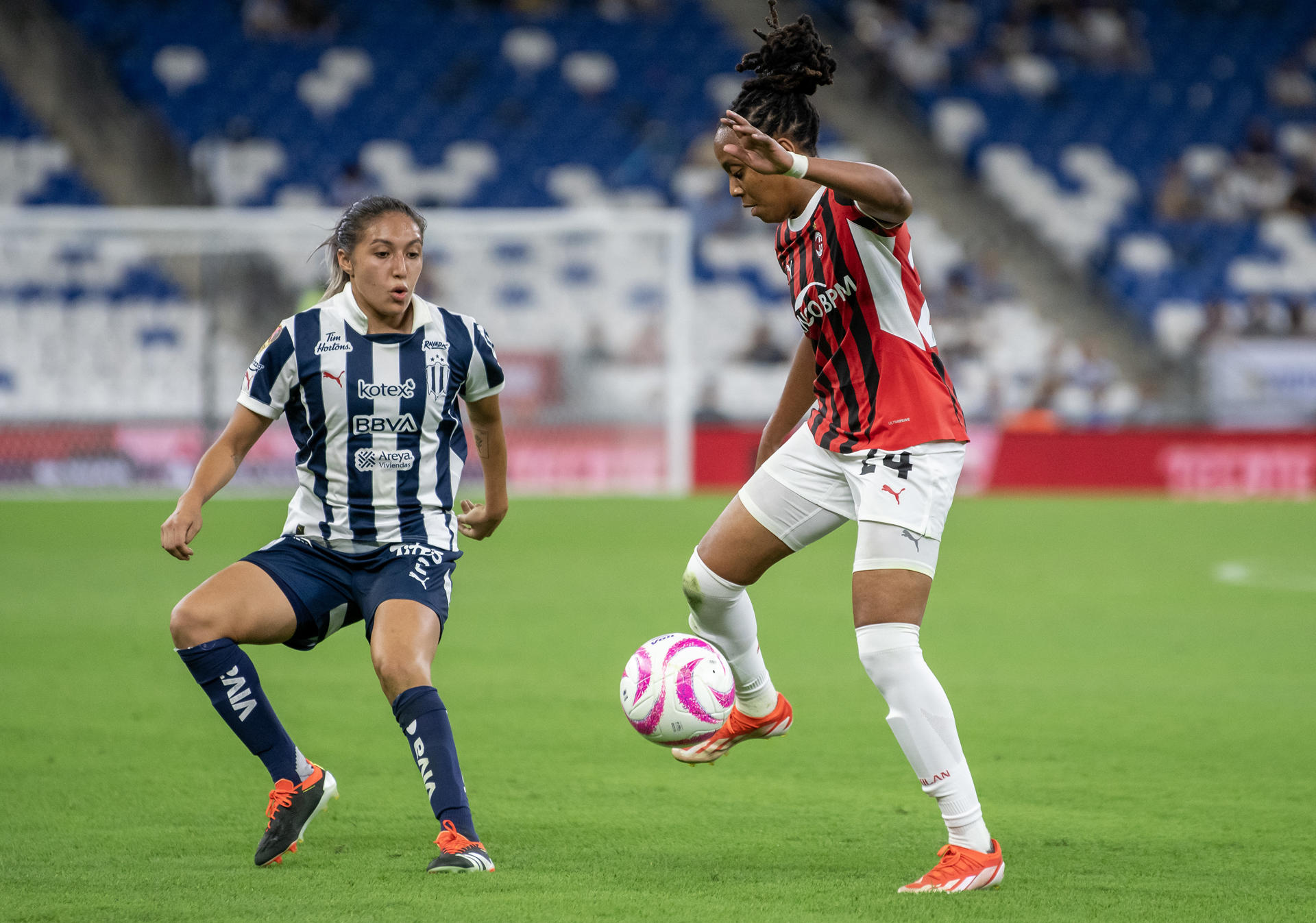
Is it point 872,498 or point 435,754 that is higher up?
point 872,498

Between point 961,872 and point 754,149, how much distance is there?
1834 millimetres

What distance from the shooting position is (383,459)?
432 cm

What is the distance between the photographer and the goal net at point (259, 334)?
16922 millimetres

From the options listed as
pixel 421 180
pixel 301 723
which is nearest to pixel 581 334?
pixel 421 180

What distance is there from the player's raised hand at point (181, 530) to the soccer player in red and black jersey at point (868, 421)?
4.94ft

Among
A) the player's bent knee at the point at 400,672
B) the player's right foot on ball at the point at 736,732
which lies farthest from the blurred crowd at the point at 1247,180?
the player's bent knee at the point at 400,672

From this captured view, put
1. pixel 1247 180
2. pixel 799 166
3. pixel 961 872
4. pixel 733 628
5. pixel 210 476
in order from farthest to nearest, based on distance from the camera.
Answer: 1. pixel 1247 180
2. pixel 733 628
3. pixel 210 476
4. pixel 961 872
5. pixel 799 166

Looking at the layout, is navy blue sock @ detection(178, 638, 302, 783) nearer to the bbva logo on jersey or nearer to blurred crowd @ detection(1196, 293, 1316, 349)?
the bbva logo on jersey

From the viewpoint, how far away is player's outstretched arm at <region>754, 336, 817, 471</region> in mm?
4641

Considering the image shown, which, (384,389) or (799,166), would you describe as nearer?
(799,166)

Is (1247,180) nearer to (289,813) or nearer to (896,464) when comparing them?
(896,464)

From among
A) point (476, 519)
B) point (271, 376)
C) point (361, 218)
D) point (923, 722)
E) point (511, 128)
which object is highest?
point (511, 128)

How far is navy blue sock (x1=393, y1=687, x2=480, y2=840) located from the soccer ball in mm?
710

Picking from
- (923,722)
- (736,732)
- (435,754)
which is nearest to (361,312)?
(435,754)
